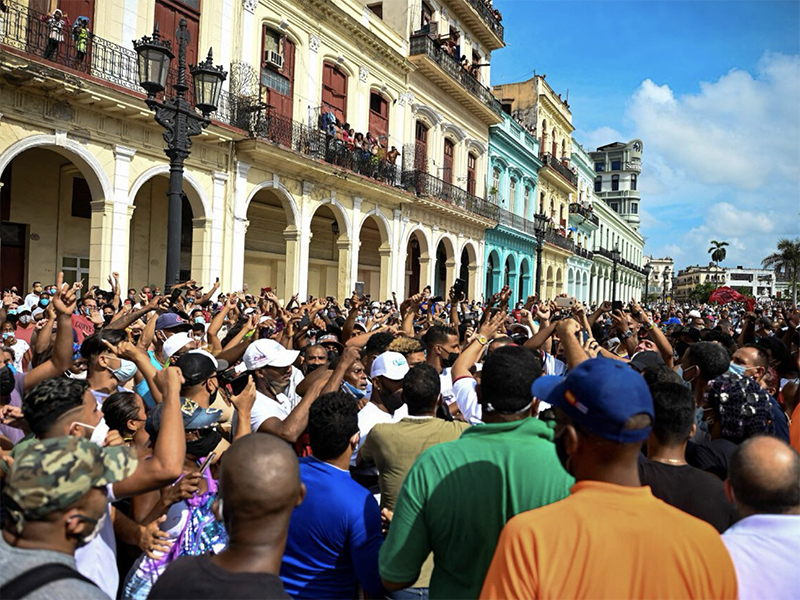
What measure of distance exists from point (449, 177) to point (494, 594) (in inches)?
962

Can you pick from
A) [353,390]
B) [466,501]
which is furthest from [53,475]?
[353,390]

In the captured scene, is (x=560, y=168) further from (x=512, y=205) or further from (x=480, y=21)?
(x=480, y=21)

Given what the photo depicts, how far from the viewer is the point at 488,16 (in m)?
26.3

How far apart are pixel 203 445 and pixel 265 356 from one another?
4.17 ft

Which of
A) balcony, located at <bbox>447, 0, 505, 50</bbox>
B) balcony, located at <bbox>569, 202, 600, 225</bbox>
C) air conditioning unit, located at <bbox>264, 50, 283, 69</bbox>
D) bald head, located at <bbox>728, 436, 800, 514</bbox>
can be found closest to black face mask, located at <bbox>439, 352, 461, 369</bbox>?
bald head, located at <bbox>728, 436, 800, 514</bbox>

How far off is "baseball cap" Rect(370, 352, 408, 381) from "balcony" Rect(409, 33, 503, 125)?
19.8 m

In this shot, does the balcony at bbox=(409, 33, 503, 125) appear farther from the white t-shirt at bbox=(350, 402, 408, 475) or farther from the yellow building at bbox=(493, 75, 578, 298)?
the white t-shirt at bbox=(350, 402, 408, 475)

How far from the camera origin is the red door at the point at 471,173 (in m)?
26.4

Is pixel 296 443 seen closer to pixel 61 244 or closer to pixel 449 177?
pixel 61 244

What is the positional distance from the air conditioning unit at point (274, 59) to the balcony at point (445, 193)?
6.63m

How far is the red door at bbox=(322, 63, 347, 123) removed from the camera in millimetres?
17891

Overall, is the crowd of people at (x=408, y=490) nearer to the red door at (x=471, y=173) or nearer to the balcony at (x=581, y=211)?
the red door at (x=471, y=173)

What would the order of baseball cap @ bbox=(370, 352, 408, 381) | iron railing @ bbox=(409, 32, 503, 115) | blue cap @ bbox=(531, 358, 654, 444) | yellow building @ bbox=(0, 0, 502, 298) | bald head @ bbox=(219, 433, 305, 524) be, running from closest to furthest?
blue cap @ bbox=(531, 358, 654, 444), bald head @ bbox=(219, 433, 305, 524), baseball cap @ bbox=(370, 352, 408, 381), yellow building @ bbox=(0, 0, 502, 298), iron railing @ bbox=(409, 32, 503, 115)

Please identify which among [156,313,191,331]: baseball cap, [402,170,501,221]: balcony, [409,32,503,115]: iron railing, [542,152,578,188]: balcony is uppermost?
[409,32,503,115]: iron railing
